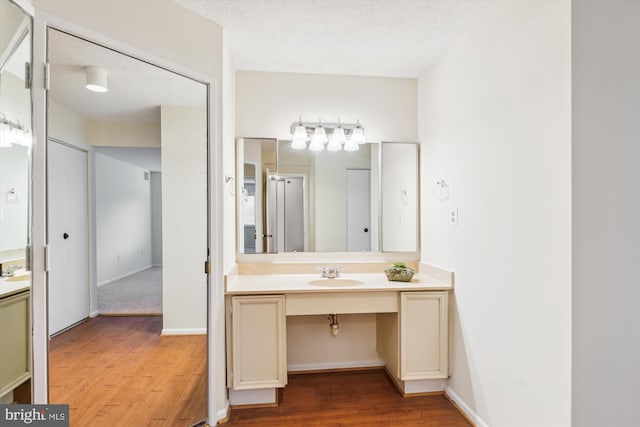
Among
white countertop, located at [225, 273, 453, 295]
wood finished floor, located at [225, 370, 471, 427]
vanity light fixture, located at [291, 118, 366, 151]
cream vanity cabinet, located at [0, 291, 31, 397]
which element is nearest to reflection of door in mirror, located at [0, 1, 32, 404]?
cream vanity cabinet, located at [0, 291, 31, 397]

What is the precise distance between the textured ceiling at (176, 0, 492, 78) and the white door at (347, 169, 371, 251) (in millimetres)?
858

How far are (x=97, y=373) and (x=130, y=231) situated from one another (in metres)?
0.73

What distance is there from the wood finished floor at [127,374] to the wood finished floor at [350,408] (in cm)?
37

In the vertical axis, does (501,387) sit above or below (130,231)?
below

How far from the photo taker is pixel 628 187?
129 centimetres

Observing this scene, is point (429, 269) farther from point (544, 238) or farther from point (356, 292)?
point (544, 238)

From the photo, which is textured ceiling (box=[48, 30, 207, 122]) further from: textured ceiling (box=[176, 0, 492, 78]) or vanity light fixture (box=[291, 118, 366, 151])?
vanity light fixture (box=[291, 118, 366, 151])

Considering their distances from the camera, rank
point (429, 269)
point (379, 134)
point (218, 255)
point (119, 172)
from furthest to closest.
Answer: point (379, 134), point (429, 269), point (218, 255), point (119, 172)

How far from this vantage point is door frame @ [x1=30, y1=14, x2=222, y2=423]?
131 centimetres

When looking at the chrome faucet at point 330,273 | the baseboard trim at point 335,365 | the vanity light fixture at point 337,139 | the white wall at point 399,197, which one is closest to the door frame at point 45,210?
the baseboard trim at point 335,365

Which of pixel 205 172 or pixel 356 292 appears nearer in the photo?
pixel 205 172

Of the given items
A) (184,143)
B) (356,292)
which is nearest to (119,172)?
(184,143)

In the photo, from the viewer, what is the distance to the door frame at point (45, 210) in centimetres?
131

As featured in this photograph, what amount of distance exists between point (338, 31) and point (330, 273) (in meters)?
1.68
